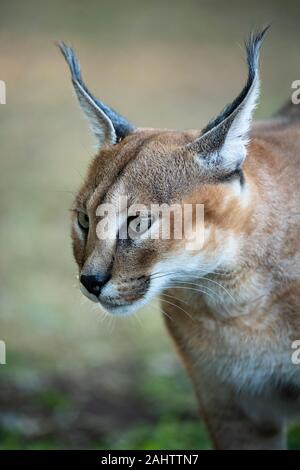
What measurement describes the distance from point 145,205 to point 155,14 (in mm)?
12184

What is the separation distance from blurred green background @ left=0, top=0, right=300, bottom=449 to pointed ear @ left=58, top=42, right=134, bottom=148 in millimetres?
1064

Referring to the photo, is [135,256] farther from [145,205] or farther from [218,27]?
[218,27]

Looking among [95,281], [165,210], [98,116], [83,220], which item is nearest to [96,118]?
[98,116]

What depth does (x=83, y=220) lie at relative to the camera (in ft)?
14.6

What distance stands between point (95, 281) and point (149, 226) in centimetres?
33

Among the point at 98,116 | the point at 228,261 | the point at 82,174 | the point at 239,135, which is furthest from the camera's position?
the point at 82,174

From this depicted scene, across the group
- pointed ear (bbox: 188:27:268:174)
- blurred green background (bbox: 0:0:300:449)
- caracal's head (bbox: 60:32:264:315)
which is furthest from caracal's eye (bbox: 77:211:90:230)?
blurred green background (bbox: 0:0:300:449)

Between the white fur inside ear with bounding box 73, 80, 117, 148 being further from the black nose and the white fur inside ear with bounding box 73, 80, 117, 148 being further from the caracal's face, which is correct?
the black nose

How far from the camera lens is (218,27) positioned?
50.4 feet

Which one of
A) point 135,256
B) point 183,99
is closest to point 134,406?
point 135,256

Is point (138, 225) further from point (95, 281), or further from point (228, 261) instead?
point (228, 261)

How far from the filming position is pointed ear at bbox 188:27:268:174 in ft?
13.7
